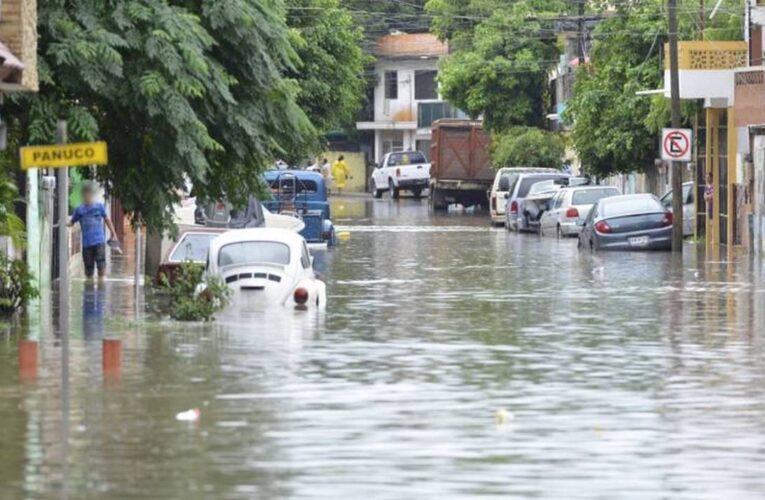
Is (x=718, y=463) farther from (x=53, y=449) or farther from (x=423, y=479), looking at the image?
(x=53, y=449)

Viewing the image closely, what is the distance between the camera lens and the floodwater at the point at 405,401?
12.1 metres

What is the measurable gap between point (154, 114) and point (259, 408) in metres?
7.76

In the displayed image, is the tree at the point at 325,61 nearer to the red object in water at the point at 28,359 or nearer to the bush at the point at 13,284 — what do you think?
the bush at the point at 13,284

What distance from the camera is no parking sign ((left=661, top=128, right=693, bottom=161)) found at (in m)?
43.7

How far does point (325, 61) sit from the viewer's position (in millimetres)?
54562

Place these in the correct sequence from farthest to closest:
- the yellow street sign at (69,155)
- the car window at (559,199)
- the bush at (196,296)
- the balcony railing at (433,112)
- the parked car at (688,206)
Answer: the balcony railing at (433,112) → the car window at (559,199) → the parked car at (688,206) → the bush at (196,296) → the yellow street sign at (69,155)

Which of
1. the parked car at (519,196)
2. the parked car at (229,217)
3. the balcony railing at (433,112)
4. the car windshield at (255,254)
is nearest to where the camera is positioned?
the car windshield at (255,254)

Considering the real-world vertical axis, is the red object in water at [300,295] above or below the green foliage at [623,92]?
below

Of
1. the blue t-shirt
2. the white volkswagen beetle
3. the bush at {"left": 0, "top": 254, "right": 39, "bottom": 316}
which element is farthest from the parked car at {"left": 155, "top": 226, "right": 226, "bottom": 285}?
the bush at {"left": 0, "top": 254, "right": 39, "bottom": 316}

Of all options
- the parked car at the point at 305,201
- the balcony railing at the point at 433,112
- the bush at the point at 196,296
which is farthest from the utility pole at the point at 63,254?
the balcony railing at the point at 433,112

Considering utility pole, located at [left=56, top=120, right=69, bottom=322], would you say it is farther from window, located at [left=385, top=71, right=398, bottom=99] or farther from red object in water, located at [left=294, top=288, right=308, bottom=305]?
window, located at [left=385, top=71, right=398, bottom=99]

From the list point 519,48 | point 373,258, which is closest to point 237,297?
point 373,258

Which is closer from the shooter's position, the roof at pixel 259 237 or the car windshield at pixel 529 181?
the roof at pixel 259 237

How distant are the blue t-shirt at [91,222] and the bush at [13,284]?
7786mm
